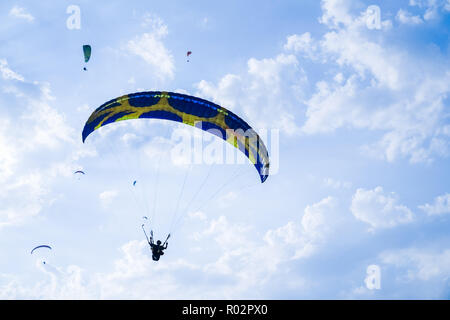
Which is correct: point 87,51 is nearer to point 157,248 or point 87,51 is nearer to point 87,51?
point 87,51

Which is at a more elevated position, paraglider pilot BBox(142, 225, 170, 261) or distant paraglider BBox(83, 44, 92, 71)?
distant paraglider BBox(83, 44, 92, 71)

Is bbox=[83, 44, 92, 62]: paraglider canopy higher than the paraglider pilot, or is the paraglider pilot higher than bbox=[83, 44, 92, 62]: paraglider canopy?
Result: bbox=[83, 44, 92, 62]: paraglider canopy

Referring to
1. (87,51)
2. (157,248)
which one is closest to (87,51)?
(87,51)

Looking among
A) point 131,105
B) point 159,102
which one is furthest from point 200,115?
point 131,105

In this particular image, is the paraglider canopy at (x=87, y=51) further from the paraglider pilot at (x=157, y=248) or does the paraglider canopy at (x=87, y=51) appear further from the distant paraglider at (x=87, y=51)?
the paraglider pilot at (x=157, y=248)

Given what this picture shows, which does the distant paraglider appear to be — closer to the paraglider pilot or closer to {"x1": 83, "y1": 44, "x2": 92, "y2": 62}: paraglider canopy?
{"x1": 83, "y1": 44, "x2": 92, "y2": 62}: paraglider canopy

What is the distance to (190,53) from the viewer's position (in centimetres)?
1950

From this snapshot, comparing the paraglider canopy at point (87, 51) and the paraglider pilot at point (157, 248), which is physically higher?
the paraglider canopy at point (87, 51)

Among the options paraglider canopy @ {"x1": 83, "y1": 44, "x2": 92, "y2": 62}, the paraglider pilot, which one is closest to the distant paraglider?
paraglider canopy @ {"x1": 83, "y1": 44, "x2": 92, "y2": 62}

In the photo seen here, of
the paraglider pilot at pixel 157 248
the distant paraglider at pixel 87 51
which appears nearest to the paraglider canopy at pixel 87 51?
the distant paraglider at pixel 87 51

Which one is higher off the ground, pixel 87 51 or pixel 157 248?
pixel 87 51

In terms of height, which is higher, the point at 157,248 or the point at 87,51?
the point at 87,51
